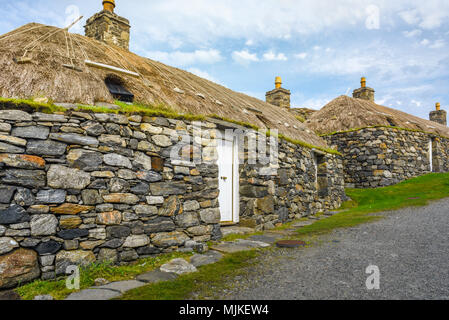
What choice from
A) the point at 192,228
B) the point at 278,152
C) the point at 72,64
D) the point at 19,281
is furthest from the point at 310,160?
the point at 19,281

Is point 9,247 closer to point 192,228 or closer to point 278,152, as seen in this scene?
point 192,228

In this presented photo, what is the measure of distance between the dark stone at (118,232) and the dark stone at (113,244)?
0.24 feet

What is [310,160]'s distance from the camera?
1068 cm

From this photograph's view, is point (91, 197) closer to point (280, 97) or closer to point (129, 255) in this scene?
point (129, 255)

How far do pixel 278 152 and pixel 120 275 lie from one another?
5.55 meters

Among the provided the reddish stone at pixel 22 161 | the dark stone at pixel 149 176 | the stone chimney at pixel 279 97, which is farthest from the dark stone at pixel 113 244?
the stone chimney at pixel 279 97

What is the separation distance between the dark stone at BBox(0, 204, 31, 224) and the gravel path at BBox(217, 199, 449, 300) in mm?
2762

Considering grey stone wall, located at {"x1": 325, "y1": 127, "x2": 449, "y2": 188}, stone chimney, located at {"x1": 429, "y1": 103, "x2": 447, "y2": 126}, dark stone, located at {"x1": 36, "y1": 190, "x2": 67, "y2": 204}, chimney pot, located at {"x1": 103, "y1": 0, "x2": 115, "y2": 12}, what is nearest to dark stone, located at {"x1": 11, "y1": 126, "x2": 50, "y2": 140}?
dark stone, located at {"x1": 36, "y1": 190, "x2": 67, "y2": 204}

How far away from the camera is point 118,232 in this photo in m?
4.61

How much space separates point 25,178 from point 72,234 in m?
0.99

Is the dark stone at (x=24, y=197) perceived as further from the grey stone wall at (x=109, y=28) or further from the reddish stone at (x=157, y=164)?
the grey stone wall at (x=109, y=28)

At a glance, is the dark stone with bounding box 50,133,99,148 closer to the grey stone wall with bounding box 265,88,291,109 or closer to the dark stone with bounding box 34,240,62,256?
the dark stone with bounding box 34,240,62,256

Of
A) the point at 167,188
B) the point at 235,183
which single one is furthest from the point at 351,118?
the point at 167,188

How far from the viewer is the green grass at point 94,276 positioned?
141 inches
